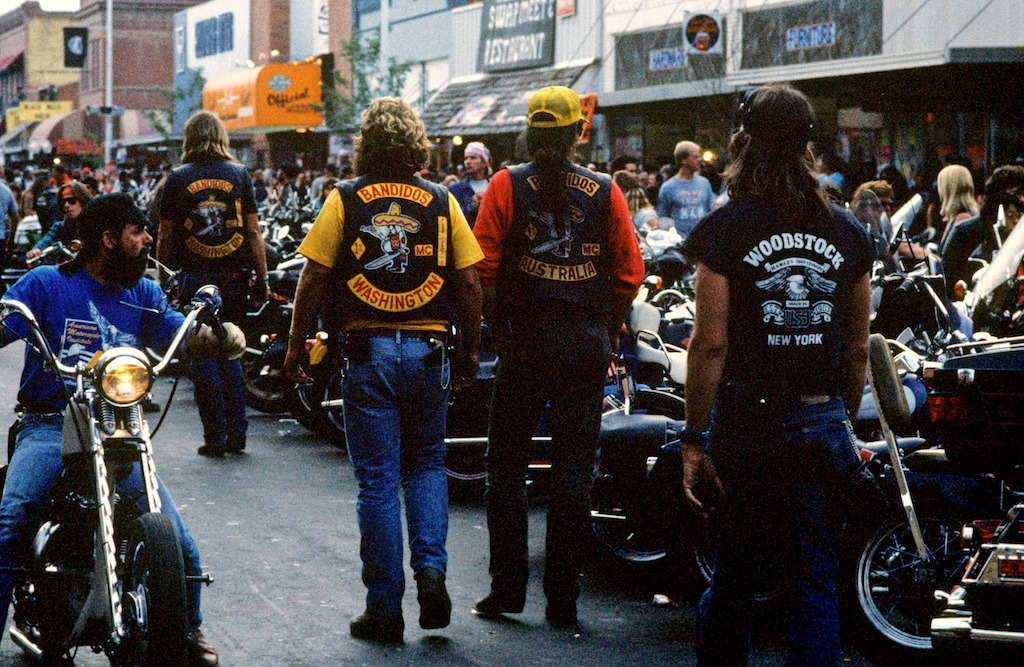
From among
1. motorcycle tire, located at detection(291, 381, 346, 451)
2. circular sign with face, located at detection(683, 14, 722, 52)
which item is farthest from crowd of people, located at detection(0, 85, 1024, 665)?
circular sign with face, located at detection(683, 14, 722, 52)

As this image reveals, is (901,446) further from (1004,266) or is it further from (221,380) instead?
(221,380)

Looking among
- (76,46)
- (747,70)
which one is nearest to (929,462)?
(747,70)

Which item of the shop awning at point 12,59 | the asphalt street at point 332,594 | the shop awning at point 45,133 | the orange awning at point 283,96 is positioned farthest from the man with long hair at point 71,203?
the shop awning at point 12,59

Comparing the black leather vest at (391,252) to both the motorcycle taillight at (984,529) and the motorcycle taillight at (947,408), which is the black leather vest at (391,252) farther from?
the motorcycle taillight at (984,529)

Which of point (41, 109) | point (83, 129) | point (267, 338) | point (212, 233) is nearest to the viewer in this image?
point (212, 233)

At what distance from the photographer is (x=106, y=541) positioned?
466 cm

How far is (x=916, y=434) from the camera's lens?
6.94 m

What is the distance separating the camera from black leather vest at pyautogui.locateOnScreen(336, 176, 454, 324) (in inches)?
232

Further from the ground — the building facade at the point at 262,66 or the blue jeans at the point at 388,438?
the building facade at the point at 262,66

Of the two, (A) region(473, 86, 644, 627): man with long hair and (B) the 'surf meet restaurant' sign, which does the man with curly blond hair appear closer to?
(A) region(473, 86, 644, 627): man with long hair

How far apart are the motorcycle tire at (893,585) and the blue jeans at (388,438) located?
150 centimetres

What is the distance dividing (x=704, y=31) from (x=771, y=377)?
18.2 meters

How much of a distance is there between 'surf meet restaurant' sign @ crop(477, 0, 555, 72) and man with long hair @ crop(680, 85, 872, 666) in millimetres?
26138

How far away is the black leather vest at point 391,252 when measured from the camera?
590cm
